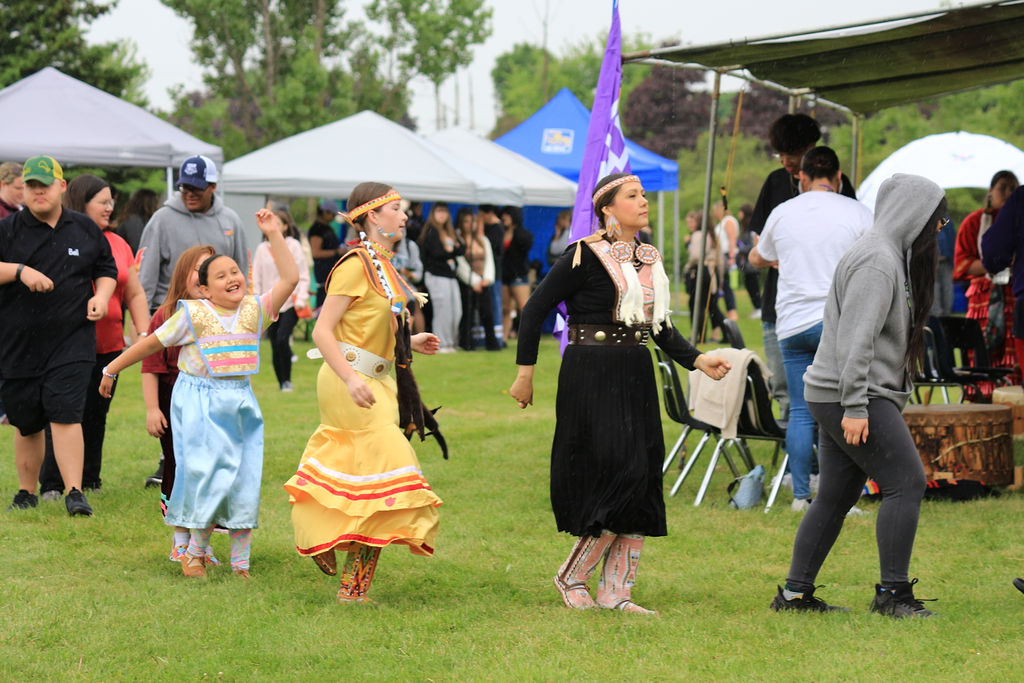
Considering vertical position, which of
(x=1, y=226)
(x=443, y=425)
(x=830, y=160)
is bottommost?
(x=443, y=425)

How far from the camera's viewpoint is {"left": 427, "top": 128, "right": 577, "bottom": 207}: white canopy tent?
1825 centimetres

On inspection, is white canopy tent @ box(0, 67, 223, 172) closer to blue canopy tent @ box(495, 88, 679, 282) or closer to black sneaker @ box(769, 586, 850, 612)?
blue canopy tent @ box(495, 88, 679, 282)

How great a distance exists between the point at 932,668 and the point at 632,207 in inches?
79.8

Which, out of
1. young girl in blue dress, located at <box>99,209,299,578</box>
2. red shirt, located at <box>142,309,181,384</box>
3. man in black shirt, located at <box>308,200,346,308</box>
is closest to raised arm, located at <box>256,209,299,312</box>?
young girl in blue dress, located at <box>99,209,299,578</box>

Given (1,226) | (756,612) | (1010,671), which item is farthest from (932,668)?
(1,226)

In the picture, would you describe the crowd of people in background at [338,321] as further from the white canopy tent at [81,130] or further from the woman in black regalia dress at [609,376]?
the white canopy tent at [81,130]

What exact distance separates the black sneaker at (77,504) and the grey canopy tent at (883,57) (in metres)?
3.87

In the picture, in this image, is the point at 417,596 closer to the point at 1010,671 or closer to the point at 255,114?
the point at 1010,671

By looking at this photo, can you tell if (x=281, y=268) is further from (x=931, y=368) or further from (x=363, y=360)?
(x=931, y=368)

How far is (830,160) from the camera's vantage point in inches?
276

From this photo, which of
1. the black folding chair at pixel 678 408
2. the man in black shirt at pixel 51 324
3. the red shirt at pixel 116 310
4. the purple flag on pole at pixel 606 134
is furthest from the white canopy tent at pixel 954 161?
the man in black shirt at pixel 51 324

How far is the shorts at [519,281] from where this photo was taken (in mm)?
18344

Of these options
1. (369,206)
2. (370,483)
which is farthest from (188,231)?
(370,483)

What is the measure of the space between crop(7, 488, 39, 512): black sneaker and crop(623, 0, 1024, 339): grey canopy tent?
4.15 m
